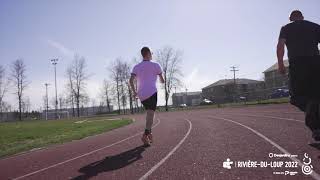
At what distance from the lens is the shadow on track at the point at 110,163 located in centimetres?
646

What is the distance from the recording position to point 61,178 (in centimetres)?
633

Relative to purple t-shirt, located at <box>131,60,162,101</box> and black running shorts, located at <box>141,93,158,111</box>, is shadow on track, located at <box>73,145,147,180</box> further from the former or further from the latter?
purple t-shirt, located at <box>131,60,162,101</box>

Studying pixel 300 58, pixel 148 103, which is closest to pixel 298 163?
pixel 300 58

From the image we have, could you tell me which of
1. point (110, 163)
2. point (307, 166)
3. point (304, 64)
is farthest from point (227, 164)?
point (110, 163)

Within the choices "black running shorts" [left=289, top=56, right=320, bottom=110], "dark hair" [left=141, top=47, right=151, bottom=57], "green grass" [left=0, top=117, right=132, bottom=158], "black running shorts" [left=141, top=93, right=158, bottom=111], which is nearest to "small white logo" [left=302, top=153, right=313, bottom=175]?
"black running shorts" [left=289, top=56, right=320, bottom=110]

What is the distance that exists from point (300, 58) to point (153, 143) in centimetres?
417

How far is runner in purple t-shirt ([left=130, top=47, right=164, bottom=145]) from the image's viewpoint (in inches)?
366

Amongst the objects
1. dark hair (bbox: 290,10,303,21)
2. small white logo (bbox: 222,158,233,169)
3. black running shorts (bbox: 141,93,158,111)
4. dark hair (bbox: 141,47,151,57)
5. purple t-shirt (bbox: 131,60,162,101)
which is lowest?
small white logo (bbox: 222,158,233,169)

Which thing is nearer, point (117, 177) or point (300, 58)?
point (117, 177)

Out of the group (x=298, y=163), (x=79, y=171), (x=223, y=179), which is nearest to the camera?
(x=223, y=179)

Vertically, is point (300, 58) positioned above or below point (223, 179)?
above

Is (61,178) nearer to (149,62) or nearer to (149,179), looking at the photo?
(149,179)

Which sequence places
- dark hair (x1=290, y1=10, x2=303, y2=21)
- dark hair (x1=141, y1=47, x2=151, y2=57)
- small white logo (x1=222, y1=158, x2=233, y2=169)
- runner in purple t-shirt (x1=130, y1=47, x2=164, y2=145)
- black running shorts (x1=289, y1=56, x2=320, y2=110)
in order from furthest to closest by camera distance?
dark hair (x1=141, y1=47, x2=151, y2=57) → runner in purple t-shirt (x1=130, y1=47, x2=164, y2=145) → dark hair (x1=290, y1=10, x2=303, y2=21) → black running shorts (x1=289, y1=56, x2=320, y2=110) → small white logo (x1=222, y1=158, x2=233, y2=169)

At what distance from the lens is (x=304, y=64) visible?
6453mm
